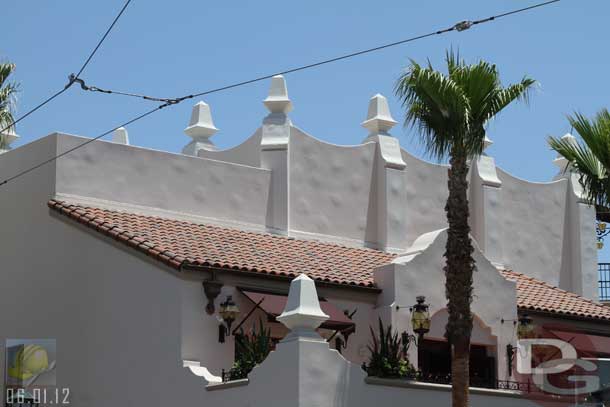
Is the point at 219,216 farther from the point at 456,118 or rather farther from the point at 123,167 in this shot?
the point at 456,118

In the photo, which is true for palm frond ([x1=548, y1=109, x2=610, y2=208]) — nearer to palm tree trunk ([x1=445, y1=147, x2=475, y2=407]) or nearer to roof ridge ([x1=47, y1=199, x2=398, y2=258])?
palm tree trunk ([x1=445, y1=147, x2=475, y2=407])

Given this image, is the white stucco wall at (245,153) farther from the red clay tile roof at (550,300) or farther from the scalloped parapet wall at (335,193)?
the red clay tile roof at (550,300)

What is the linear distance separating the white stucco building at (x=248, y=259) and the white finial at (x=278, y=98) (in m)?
0.03

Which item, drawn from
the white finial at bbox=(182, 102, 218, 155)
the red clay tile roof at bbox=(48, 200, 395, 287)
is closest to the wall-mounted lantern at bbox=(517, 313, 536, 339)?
the red clay tile roof at bbox=(48, 200, 395, 287)

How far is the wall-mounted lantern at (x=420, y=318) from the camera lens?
24328mm

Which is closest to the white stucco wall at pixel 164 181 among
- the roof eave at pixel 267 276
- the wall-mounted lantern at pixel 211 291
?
the roof eave at pixel 267 276

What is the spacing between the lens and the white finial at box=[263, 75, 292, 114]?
94.8 ft

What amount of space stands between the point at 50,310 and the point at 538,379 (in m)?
10.4

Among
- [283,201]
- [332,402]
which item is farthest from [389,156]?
[332,402]

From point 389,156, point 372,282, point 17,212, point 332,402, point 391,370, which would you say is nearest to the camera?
point 332,402

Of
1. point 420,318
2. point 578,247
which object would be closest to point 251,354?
point 420,318

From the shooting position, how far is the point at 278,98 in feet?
95.0

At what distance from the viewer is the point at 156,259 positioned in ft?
77.0

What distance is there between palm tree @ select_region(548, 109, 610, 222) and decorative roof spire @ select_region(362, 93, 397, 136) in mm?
9423
